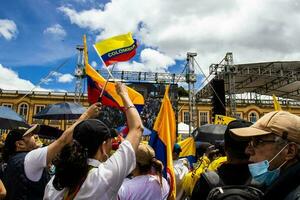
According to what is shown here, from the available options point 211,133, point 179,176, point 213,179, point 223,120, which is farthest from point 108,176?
point 223,120

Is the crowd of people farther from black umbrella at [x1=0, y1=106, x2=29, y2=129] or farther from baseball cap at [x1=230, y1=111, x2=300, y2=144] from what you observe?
black umbrella at [x1=0, y1=106, x2=29, y2=129]

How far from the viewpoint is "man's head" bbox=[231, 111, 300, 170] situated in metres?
1.74

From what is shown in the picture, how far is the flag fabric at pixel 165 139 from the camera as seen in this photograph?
4059 millimetres

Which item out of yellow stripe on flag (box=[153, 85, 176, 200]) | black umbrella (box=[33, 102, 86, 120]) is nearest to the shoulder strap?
yellow stripe on flag (box=[153, 85, 176, 200])

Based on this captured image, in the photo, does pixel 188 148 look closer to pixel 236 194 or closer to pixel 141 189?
pixel 141 189

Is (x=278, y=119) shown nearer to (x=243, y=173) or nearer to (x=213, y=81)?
(x=243, y=173)

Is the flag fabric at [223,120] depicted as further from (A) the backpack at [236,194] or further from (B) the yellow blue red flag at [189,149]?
(A) the backpack at [236,194]

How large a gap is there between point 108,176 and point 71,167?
236 mm

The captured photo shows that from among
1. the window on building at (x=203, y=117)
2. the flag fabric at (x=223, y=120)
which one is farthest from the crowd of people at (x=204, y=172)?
the window on building at (x=203, y=117)

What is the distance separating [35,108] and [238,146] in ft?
172

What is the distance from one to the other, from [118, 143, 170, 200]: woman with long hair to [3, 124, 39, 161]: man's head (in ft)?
3.66

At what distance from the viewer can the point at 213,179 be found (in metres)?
2.14

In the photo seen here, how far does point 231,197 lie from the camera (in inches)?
63.5

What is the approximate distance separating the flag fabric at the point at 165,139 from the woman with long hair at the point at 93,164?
6.28 feet
